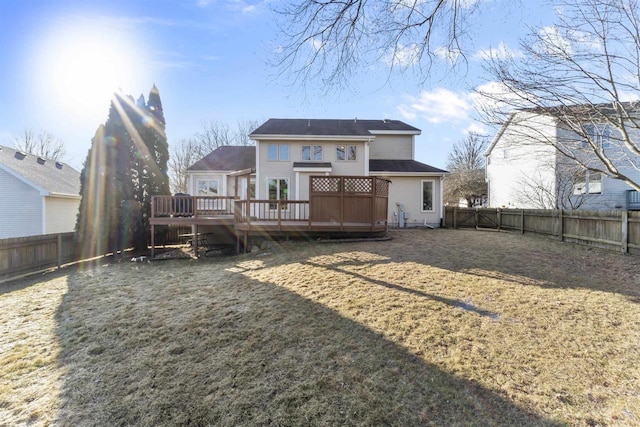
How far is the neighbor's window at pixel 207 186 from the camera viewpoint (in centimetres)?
1780

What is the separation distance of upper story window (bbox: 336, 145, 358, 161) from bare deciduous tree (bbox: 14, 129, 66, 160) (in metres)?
35.1

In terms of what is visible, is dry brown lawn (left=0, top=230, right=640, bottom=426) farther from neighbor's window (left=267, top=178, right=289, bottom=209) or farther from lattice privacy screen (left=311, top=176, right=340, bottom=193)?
neighbor's window (left=267, top=178, right=289, bottom=209)

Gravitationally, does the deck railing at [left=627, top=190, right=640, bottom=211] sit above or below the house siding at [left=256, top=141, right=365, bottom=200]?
below

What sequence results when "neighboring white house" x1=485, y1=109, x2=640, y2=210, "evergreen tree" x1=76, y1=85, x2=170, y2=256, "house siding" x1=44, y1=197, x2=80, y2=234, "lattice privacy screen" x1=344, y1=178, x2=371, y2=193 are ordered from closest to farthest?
"lattice privacy screen" x1=344, y1=178, x2=371, y2=193 < "evergreen tree" x1=76, y1=85, x2=170, y2=256 < "neighboring white house" x1=485, y1=109, x2=640, y2=210 < "house siding" x1=44, y1=197, x2=80, y2=234

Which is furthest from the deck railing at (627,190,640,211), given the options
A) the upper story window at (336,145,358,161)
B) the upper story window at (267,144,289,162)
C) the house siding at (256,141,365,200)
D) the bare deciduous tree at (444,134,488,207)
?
the upper story window at (267,144,289,162)

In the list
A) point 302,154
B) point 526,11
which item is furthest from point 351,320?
point 302,154

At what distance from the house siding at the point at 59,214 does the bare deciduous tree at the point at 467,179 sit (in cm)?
2890

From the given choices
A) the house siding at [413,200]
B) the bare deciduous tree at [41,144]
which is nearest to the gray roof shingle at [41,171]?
the bare deciduous tree at [41,144]

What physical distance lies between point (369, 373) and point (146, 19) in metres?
8.16

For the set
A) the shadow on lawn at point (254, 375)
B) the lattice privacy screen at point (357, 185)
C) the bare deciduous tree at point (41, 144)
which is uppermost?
the bare deciduous tree at point (41, 144)

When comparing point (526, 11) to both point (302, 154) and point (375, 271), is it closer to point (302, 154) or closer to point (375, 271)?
point (375, 271)

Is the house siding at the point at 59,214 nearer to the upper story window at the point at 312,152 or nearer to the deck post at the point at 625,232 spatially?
the upper story window at the point at 312,152

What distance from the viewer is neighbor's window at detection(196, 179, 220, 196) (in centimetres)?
1780

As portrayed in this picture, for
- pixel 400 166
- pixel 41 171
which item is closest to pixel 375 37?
pixel 400 166
